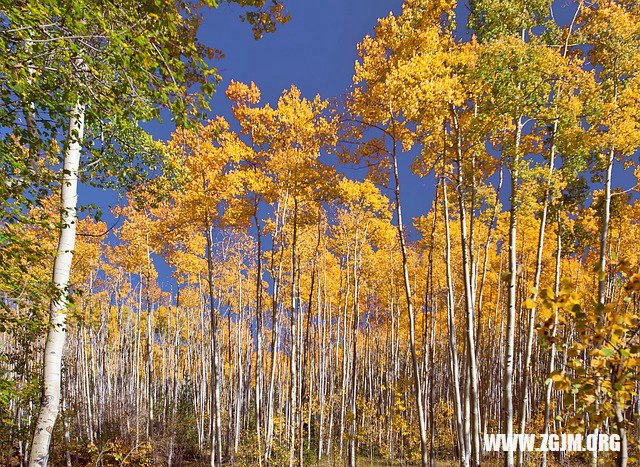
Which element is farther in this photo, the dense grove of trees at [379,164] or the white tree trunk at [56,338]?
the white tree trunk at [56,338]

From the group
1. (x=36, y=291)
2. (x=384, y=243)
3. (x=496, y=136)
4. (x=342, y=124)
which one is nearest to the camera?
(x=36, y=291)

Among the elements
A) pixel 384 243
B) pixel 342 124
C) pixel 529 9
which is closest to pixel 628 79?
pixel 529 9

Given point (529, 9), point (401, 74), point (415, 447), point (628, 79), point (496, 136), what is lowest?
point (415, 447)

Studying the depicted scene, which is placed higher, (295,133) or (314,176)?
(295,133)

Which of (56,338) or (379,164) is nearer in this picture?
(56,338)

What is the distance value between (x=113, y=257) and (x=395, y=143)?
51.6 ft

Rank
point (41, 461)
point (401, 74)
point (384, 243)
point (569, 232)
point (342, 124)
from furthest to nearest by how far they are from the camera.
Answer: point (384, 243), point (569, 232), point (342, 124), point (401, 74), point (41, 461)

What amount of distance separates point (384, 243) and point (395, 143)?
7.37 meters

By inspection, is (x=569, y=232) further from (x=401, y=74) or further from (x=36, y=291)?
(x=36, y=291)

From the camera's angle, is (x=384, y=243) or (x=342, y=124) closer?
(x=342, y=124)

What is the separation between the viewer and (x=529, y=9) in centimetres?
678

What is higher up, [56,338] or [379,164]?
[379,164]

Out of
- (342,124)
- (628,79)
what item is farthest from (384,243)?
(628,79)

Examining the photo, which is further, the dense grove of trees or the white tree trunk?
the white tree trunk
